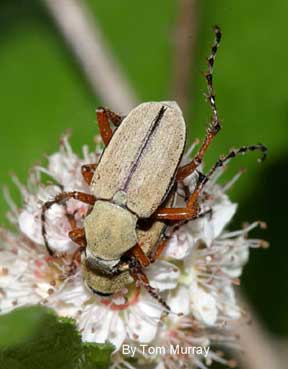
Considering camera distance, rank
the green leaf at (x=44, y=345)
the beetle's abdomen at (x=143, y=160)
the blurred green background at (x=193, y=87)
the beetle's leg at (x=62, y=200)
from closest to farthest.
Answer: the green leaf at (x=44, y=345) → the beetle's abdomen at (x=143, y=160) → the beetle's leg at (x=62, y=200) → the blurred green background at (x=193, y=87)

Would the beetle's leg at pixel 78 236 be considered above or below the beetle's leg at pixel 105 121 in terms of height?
below

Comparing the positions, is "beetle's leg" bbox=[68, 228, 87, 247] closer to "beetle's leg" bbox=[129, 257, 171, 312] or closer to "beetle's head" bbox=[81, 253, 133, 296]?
"beetle's head" bbox=[81, 253, 133, 296]

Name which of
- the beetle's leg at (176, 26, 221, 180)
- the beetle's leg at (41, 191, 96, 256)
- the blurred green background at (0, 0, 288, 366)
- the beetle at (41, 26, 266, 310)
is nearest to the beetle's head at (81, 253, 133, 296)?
the beetle at (41, 26, 266, 310)

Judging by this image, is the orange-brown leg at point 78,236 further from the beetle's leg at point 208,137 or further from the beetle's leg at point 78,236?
the beetle's leg at point 208,137

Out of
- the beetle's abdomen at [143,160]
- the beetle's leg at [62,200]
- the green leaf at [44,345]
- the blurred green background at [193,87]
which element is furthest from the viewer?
the blurred green background at [193,87]

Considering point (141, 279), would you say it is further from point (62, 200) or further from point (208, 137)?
point (208, 137)

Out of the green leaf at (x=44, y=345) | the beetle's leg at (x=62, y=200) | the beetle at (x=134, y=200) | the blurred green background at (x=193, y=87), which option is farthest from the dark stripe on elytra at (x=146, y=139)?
the blurred green background at (x=193, y=87)

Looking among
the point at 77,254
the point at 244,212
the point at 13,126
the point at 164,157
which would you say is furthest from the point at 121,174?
the point at 13,126

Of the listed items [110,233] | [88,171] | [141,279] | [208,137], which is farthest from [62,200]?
[208,137]
